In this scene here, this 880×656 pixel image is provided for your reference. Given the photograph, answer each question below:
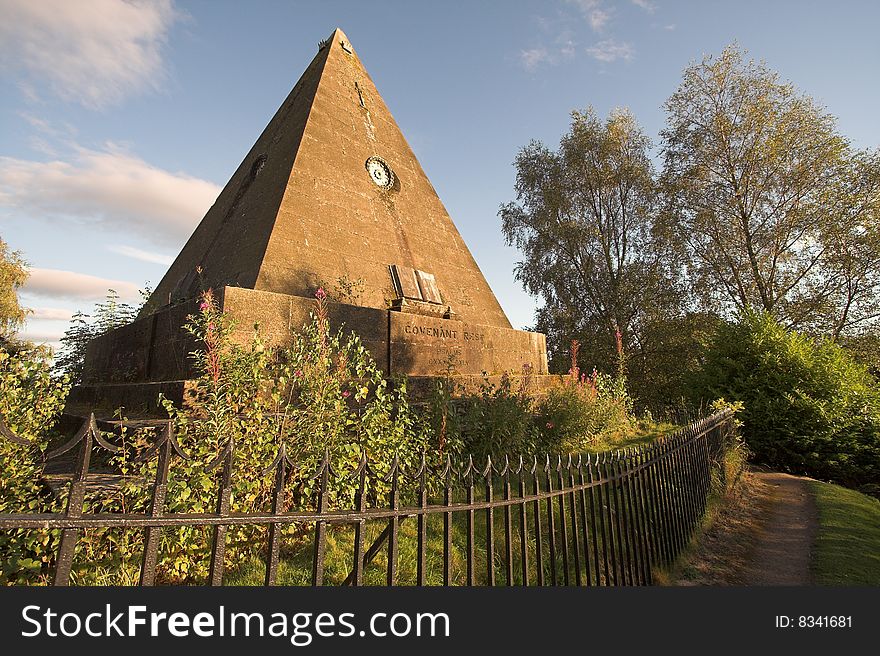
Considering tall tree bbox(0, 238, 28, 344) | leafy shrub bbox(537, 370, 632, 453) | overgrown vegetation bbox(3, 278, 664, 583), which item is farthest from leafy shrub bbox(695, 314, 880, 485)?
tall tree bbox(0, 238, 28, 344)

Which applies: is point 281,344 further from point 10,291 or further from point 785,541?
point 10,291

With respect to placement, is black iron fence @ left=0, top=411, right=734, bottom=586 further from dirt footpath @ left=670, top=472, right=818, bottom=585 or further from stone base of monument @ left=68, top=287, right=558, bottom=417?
stone base of monument @ left=68, top=287, right=558, bottom=417

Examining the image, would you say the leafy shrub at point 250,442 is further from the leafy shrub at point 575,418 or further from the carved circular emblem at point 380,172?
the carved circular emblem at point 380,172

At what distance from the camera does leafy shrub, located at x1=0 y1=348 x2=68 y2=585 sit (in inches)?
94.0

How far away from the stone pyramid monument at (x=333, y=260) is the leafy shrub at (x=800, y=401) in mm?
5585

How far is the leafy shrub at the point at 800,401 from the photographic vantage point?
30.8 ft

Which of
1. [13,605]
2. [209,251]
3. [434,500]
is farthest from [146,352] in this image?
[13,605]

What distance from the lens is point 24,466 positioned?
9.39 ft

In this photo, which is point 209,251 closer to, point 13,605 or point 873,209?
point 13,605

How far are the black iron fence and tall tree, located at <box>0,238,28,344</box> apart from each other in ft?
60.3

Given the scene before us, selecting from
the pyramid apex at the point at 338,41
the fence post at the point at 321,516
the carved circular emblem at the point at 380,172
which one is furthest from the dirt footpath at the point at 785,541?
the pyramid apex at the point at 338,41

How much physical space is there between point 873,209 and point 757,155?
12.7ft

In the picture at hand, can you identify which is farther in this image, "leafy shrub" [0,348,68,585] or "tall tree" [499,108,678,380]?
"tall tree" [499,108,678,380]

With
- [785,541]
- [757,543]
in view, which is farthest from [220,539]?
[785,541]
